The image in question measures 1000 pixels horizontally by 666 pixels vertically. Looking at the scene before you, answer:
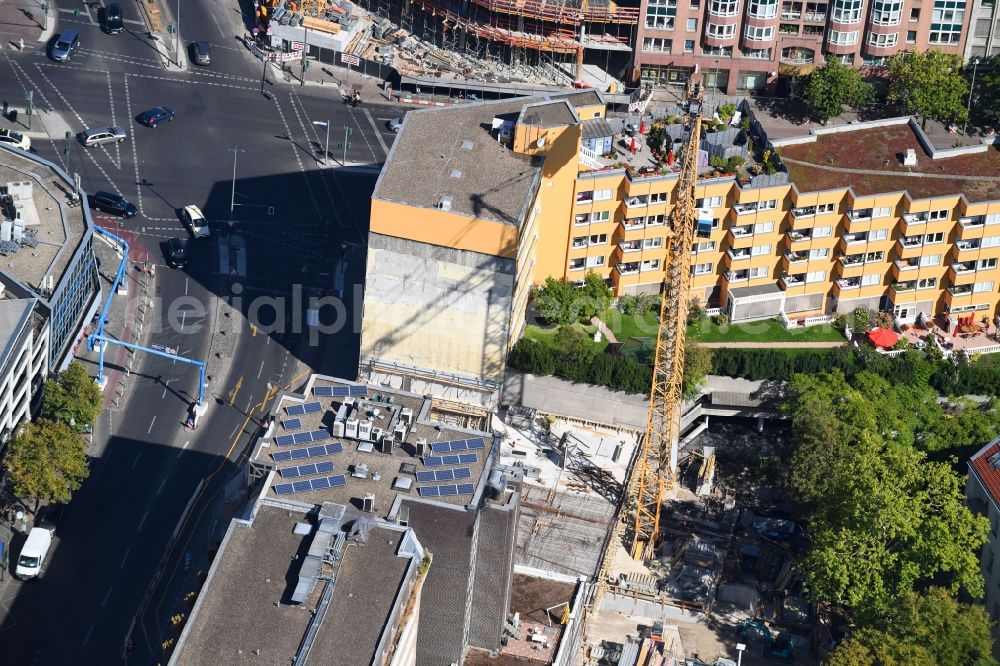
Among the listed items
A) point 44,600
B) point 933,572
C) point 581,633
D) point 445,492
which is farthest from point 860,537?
point 44,600

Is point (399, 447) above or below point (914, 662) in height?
above

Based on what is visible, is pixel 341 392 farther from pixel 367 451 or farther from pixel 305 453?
pixel 305 453

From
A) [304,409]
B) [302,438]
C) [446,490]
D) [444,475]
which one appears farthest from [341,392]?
[446,490]

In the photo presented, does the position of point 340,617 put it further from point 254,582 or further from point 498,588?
point 498,588

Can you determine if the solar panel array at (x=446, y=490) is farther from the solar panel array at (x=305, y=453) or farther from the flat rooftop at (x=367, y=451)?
the solar panel array at (x=305, y=453)

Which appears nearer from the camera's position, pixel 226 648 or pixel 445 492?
pixel 226 648

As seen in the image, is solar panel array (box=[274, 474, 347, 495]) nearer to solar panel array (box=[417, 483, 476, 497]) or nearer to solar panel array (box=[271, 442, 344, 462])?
solar panel array (box=[271, 442, 344, 462])

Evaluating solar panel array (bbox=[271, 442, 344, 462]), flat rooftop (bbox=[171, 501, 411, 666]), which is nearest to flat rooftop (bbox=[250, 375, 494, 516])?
solar panel array (bbox=[271, 442, 344, 462])
